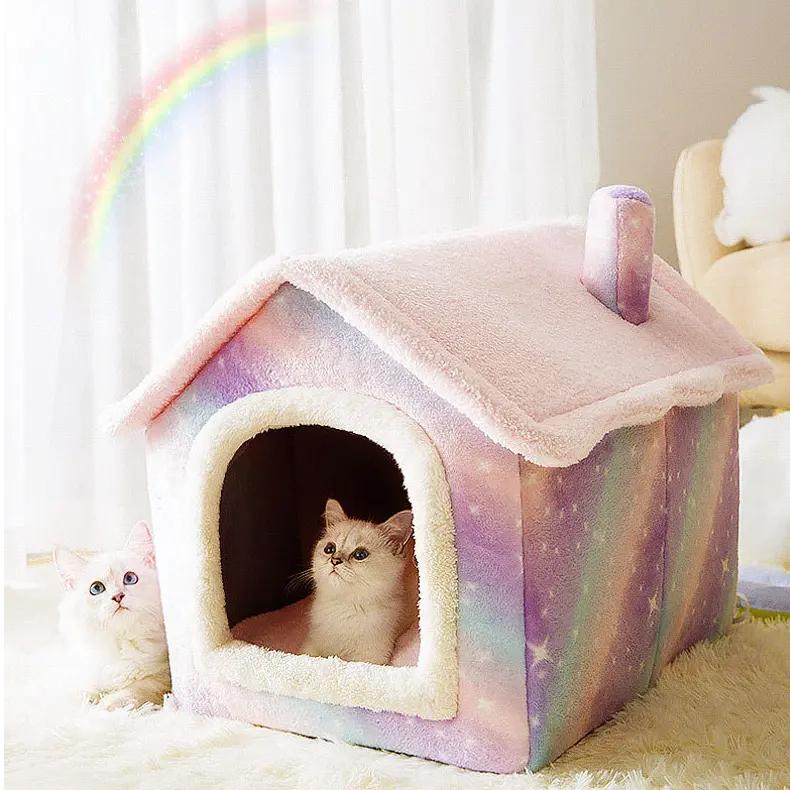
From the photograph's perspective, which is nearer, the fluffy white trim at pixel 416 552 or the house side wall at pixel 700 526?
the fluffy white trim at pixel 416 552

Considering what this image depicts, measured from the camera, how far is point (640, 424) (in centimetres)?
131

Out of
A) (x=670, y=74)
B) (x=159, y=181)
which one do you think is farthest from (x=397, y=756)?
(x=670, y=74)

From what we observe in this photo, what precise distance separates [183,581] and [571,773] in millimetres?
542

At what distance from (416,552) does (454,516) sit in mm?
65

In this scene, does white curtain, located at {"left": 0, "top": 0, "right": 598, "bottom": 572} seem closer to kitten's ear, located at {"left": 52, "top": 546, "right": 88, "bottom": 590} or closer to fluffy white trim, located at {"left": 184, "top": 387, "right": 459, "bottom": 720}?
kitten's ear, located at {"left": 52, "top": 546, "right": 88, "bottom": 590}

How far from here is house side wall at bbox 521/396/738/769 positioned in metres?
1.17

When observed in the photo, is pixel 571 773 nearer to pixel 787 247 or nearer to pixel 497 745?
pixel 497 745

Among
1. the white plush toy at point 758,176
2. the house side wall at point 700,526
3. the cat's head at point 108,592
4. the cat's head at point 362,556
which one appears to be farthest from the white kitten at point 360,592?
the white plush toy at point 758,176

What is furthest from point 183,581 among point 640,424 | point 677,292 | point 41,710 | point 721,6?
point 721,6

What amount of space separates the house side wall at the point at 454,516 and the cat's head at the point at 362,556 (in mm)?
188

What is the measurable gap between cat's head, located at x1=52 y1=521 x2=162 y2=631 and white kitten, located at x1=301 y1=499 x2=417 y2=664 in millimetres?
224

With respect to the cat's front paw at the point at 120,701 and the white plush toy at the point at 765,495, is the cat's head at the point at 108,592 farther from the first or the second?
the white plush toy at the point at 765,495

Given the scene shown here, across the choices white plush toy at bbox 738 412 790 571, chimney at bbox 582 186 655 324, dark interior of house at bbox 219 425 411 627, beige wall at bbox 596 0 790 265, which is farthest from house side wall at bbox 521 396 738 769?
beige wall at bbox 596 0 790 265

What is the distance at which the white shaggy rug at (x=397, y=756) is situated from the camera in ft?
3.90
